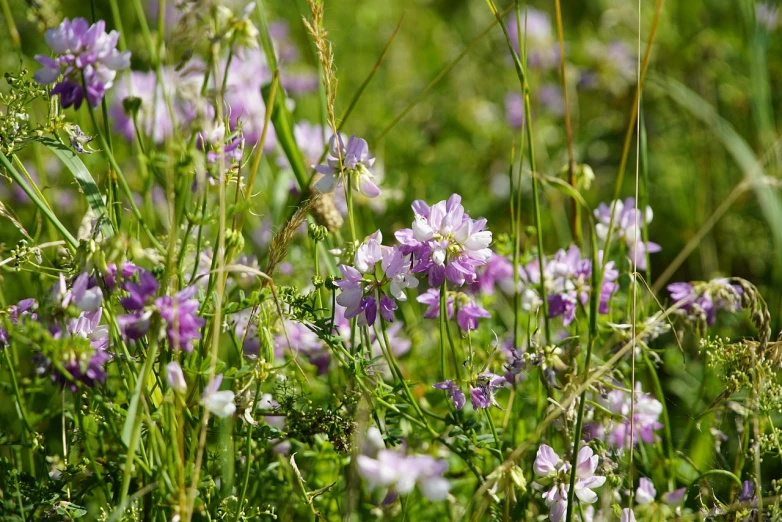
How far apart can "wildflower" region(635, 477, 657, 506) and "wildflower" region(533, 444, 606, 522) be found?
164 millimetres

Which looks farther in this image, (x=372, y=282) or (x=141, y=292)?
(x=372, y=282)

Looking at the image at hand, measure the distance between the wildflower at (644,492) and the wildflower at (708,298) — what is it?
373 mm

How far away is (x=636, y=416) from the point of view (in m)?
1.65

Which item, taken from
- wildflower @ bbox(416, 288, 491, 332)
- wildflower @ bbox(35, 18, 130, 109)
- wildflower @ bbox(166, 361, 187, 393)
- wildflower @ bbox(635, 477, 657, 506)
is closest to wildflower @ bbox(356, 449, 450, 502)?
wildflower @ bbox(166, 361, 187, 393)

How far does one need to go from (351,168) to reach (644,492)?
2.95ft

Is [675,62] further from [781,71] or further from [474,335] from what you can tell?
[474,335]

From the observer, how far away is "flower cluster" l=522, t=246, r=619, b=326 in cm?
168

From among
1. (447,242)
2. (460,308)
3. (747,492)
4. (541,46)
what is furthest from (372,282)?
(541,46)

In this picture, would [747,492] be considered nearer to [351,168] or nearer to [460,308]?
[460,308]

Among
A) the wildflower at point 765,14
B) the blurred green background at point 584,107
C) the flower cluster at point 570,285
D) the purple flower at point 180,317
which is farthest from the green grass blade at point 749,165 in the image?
the purple flower at point 180,317

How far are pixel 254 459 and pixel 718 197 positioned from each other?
92.4 inches

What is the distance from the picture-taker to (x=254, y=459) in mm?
1613

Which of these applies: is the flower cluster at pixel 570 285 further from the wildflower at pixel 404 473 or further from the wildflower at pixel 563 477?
the wildflower at pixel 404 473

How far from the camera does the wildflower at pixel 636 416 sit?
1608mm
